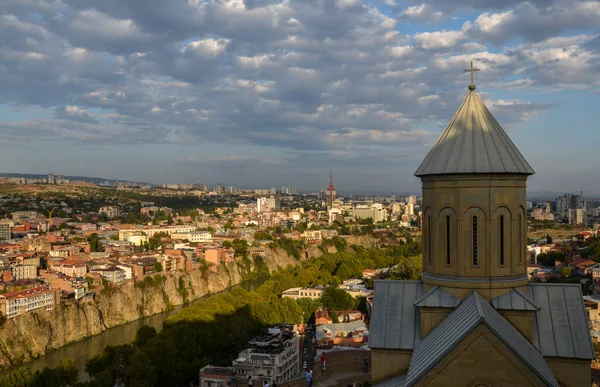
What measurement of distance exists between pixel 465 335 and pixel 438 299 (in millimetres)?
1380

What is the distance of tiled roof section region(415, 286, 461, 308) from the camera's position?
6336mm

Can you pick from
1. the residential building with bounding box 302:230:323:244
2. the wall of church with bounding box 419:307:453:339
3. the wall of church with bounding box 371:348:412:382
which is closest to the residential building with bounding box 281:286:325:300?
the wall of church with bounding box 371:348:412:382

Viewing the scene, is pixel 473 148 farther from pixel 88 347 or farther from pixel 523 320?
pixel 88 347

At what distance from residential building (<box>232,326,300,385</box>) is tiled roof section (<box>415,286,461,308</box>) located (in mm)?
7663

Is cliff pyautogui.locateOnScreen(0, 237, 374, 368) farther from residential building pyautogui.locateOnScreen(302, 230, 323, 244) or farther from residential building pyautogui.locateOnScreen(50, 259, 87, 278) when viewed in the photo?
residential building pyautogui.locateOnScreen(302, 230, 323, 244)

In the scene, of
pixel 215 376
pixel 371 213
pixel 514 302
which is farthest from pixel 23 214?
pixel 514 302

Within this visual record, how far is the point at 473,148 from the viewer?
21.3ft

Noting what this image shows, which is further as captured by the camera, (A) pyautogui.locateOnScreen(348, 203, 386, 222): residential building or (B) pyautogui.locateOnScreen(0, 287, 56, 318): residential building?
(A) pyautogui.locateOnScreen(348, 203, 386, 222): residential building

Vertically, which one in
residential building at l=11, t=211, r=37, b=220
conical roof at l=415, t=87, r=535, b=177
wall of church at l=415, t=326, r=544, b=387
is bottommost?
residential building at l=11, t=211, r=37, b=220

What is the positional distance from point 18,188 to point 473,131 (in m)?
94.1

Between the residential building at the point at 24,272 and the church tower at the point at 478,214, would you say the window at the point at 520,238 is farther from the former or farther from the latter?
the residential building at the point at 24,272

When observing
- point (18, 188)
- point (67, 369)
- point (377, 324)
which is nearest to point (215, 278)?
point (67, 369)

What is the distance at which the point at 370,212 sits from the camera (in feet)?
332

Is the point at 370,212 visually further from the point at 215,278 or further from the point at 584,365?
the point at 584,365
